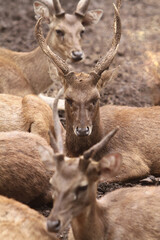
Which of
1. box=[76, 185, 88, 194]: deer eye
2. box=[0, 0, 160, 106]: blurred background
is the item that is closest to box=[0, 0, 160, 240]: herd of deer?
box=[76, 185, 88, 194]: deer eye

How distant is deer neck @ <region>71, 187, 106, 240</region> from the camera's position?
20.4 feet

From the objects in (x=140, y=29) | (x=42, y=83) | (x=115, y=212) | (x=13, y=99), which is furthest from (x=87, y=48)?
(x=115, y=212)

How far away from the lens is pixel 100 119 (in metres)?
8.92

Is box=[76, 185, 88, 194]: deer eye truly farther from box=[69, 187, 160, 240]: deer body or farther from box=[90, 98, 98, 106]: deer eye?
box=[90, 98, 98, 106]: deer eye

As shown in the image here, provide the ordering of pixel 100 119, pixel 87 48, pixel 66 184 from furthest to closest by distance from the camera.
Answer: pixel 87 48 < pixel 100 119 < pixel 66 184

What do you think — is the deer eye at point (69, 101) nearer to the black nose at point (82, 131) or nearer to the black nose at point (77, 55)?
the black nose at point (82, 131)

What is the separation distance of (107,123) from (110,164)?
9.37ft

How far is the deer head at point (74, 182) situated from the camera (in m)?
5.84

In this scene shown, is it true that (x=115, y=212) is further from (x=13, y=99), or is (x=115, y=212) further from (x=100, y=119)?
(x=13, y=99)

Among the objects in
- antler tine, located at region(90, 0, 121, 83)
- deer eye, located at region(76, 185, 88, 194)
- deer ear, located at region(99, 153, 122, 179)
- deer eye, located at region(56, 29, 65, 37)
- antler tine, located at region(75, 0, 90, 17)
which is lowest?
deer eye, located at region(76, 185, 88, 194)

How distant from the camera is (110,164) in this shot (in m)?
6.11

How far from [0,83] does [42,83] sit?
2.73ft

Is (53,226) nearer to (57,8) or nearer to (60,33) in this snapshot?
(60,33)

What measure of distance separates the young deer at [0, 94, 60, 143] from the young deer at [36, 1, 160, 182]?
615mm
